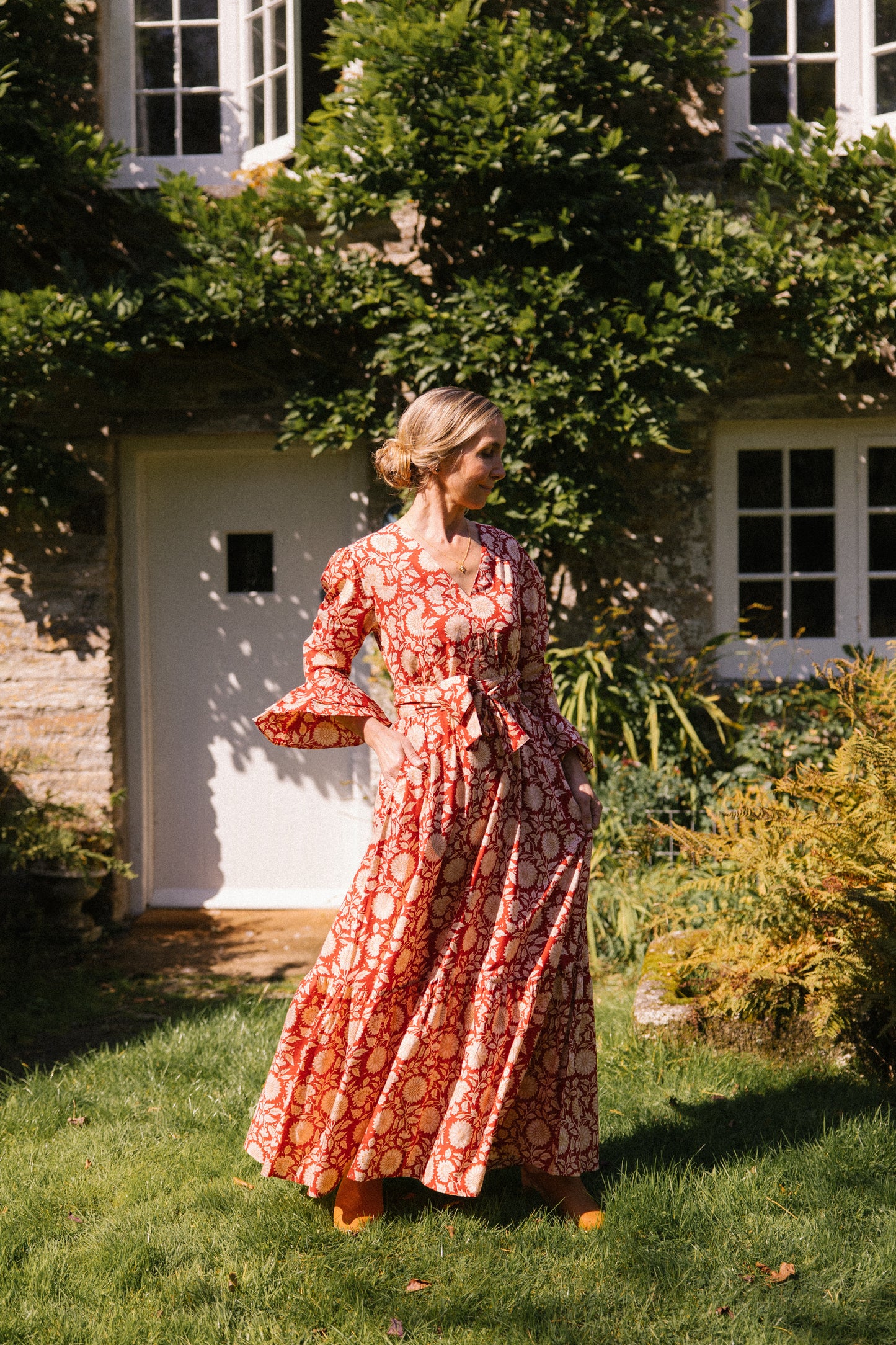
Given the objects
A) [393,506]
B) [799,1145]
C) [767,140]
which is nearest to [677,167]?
[767,140]

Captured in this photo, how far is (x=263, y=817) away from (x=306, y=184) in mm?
3147

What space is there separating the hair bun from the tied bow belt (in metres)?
0.49

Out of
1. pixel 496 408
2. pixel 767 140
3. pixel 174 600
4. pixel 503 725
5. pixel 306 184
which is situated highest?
pixel 767 140

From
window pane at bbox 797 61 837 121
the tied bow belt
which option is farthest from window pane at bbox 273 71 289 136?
the tied bow belt

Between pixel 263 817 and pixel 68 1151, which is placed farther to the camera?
pixel 263 817

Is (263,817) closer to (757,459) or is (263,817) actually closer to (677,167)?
(757,459)

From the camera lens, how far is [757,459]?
5.72 m

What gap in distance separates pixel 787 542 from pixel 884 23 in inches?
104

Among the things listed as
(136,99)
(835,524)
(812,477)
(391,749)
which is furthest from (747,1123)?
(136,99)

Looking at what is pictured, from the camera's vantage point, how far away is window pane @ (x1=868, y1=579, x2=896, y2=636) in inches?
225

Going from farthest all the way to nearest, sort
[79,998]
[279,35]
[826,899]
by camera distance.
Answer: [279,35] < [79,998] < [826,899]

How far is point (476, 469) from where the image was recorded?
99.5 inches

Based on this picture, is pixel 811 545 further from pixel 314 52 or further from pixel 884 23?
pixel 314 52

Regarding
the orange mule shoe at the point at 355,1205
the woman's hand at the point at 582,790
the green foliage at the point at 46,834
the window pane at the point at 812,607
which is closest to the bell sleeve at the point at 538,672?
the woman's hand at the point at 582,790
